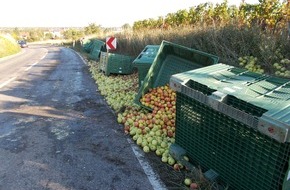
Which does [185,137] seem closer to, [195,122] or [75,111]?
[195,122]

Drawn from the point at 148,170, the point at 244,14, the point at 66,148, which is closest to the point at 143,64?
the point at 66,148

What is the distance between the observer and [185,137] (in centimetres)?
399

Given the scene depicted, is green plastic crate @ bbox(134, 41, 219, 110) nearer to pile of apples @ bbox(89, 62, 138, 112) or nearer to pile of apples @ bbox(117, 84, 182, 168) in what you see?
pile of apples @ bbox(117, 84, 182, 168)

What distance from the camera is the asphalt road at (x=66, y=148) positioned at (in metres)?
3.82

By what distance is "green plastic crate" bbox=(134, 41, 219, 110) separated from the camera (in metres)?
6.61

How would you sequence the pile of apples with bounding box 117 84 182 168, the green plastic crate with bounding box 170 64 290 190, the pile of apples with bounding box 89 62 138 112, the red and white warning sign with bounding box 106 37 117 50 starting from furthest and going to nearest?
the red and white warning sign with bounding box 106 37 117 50
the pile of apples with bounding box 89 62 138 112
the pile of apples with bounding box 117 84 182 168
the green plastic crate with bounding box 170 64 290 190

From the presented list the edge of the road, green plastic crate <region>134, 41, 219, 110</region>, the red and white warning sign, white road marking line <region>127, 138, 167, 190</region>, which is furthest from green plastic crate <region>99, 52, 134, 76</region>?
white road marking line <region>127, 138, 167, 190</region>

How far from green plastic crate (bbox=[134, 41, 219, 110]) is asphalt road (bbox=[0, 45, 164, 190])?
134 cm

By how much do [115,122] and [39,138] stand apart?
175 centimetres

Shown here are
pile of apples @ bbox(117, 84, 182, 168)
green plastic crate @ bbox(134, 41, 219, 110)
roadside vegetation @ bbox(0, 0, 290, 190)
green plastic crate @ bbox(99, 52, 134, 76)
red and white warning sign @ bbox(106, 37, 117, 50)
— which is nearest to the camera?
roadside vegetation @ bbox(0, 0, 290, 190)

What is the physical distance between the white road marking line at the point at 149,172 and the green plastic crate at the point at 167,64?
6.20ft

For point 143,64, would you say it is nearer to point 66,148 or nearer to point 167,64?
point 167,64

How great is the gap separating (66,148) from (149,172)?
1762 millimetres

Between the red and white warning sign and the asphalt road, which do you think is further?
the red and white warning sign
